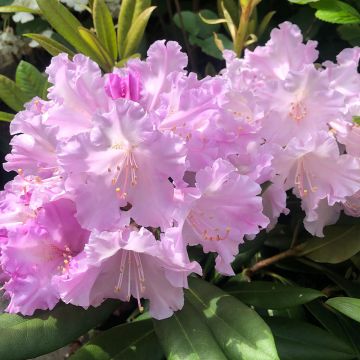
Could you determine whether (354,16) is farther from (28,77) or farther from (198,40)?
(28,77)

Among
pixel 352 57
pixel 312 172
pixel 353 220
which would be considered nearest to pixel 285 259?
pixel 353 220

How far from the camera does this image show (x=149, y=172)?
0.69 meters

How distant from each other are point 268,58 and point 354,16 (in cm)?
26

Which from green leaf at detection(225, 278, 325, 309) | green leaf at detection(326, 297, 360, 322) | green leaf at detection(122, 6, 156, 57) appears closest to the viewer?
green leaf at detection(326, 297, 360, 322)

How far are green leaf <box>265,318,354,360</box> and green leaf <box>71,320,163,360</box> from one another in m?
0.19

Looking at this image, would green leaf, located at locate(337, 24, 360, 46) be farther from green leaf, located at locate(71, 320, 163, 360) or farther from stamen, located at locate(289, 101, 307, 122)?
green leaf, located at locate(71, 320, 163, 360)

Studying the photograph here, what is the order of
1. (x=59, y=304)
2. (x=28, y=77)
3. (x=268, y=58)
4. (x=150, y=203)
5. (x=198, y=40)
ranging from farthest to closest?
(x=198, y=40), (x=28, y=77), (x=268, y=58), (x=59, y=304), (x=150, y=203)

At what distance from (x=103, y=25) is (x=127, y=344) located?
55cm

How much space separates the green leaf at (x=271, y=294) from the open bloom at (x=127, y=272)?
21 cm

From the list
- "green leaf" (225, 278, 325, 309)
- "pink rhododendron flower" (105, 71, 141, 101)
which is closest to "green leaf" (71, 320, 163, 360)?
"green leaf" (225, 278, 325, 309)

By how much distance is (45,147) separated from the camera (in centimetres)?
73

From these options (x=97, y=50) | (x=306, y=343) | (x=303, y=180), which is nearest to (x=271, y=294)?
(x=306, y=343)

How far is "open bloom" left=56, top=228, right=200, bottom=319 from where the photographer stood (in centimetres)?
66

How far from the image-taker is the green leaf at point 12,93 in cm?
102
